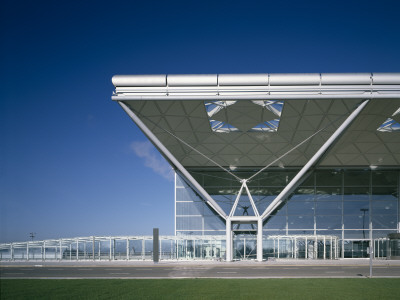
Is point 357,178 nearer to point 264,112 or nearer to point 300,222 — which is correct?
point 300,222

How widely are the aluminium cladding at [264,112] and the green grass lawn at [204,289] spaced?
11347 millimetres

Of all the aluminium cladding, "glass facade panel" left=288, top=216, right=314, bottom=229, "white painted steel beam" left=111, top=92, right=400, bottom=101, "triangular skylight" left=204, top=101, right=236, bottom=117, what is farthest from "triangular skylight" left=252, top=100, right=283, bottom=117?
"glass facade panel" left=288, top=216, right=314, bottom=229

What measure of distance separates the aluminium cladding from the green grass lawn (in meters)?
11.3

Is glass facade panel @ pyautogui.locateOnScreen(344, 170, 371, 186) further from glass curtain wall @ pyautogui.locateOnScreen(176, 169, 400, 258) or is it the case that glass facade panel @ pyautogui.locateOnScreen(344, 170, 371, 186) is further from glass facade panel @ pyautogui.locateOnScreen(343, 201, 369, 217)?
glass facade panel @ pyautogui.locateOnScreen(343, 201, 369, 217)

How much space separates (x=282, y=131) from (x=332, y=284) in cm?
1569

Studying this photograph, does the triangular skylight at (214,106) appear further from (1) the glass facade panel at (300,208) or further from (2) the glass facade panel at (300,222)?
(2) the glass facade panel at (300,222)

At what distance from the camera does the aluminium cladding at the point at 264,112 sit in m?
25.5

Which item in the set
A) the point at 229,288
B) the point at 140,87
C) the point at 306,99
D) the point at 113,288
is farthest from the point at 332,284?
the point at 140,87

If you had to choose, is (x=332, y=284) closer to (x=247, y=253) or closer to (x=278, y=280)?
(x=278, y=280)

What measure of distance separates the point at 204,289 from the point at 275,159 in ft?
77.1

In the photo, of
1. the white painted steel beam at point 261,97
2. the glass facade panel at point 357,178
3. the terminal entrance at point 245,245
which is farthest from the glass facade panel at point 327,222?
the white painted steel beam at point 261,97

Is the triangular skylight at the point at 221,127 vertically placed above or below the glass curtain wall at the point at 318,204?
above

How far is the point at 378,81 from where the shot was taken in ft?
83.0

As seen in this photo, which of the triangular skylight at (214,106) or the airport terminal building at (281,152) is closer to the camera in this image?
the airport terminal building at (281,152)
